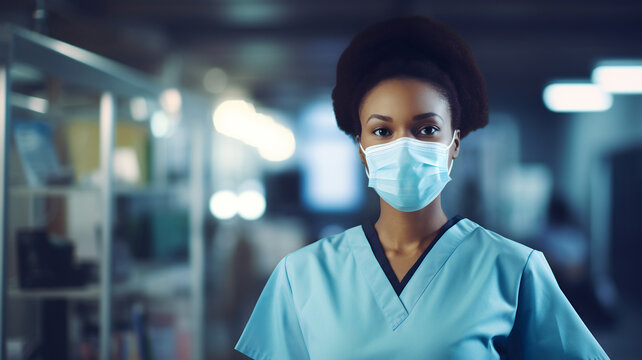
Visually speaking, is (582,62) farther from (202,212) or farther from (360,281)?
(360,281)

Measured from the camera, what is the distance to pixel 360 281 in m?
1.06

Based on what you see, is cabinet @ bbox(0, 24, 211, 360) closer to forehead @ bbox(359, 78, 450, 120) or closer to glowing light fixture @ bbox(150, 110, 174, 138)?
glowing light fixture @ bbox(150, 110, 174, 138)

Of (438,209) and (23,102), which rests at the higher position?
(23,102)

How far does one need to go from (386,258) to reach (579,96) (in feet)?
22.3

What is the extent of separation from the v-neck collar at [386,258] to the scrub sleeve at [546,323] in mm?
178

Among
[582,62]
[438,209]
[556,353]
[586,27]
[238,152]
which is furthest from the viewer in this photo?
[238,152]

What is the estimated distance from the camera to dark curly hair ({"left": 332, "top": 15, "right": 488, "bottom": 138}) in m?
0.95

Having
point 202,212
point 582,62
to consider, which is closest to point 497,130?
point 582,62

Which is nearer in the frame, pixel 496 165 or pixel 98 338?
pixel 98 338

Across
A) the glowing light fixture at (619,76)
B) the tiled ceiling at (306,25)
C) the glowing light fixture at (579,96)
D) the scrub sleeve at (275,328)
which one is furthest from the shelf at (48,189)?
the glowing light fixture at (579,96)

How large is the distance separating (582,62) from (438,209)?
19.1 feet

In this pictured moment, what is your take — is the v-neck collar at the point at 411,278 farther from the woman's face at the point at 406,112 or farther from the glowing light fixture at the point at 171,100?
the glowing light fixture at the point at 171,100

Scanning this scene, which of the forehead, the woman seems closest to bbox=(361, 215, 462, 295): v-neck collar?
the woman

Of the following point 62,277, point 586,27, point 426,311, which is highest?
point 586,27
